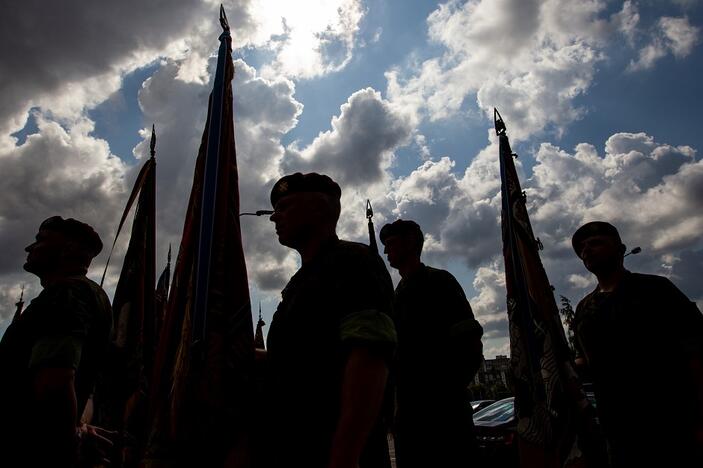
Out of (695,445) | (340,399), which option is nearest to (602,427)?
(695,445)

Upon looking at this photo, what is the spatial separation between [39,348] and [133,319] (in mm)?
1690

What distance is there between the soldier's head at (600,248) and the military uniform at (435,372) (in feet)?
2.93

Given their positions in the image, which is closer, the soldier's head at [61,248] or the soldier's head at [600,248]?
the soldier's head at [61,248]

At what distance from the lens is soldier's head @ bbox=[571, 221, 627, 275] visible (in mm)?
3088

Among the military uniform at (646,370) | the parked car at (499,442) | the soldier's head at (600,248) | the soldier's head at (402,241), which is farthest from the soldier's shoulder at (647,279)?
the parked car at (499,442)

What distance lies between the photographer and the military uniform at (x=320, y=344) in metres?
1.46

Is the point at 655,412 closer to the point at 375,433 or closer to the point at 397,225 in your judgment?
the point at 375,433

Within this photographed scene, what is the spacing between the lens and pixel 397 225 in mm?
3799

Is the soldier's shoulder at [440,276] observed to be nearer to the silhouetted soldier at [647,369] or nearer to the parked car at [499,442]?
the silhouetted soldier at [647,369]

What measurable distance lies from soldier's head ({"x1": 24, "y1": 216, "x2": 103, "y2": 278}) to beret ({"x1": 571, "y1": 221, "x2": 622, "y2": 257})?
11.1 feet

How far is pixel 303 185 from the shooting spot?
2.07 metres

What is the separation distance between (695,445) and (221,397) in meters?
2.32

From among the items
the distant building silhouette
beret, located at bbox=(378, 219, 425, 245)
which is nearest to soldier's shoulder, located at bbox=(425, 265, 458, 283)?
beret, located at bbox=(378, 219, 425, 245)

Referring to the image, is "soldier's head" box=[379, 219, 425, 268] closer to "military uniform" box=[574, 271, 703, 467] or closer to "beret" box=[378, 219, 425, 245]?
"beret" box=[378, 219, 425, 245]
